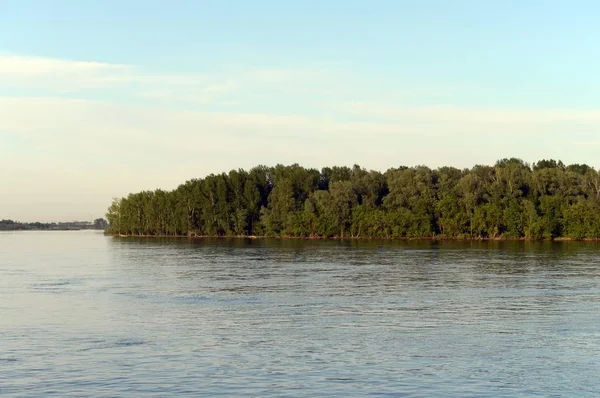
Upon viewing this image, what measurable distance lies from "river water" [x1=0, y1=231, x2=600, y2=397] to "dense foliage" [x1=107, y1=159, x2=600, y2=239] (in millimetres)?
92667

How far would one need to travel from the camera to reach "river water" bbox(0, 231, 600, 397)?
24.7 m

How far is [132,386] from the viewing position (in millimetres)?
24391

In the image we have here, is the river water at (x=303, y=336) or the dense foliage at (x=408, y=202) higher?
the dense foliage at (x=408, y=202)

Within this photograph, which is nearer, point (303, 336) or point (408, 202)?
point (303, 336)

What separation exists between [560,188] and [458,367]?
133860mm

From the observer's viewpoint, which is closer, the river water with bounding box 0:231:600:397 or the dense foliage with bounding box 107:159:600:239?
the river water with bounding box 0:231:600:397

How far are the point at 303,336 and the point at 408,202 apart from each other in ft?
445

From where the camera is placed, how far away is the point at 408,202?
166250 millimetres

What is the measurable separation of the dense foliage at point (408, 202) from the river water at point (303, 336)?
304ft

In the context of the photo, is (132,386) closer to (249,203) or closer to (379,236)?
(379,236)

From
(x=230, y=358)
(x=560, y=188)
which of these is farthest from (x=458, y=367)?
(x=560, y=188)

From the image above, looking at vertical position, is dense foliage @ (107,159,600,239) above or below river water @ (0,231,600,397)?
above

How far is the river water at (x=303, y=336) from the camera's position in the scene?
24.7 meters

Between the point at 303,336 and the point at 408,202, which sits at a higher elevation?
the point at 408,202
